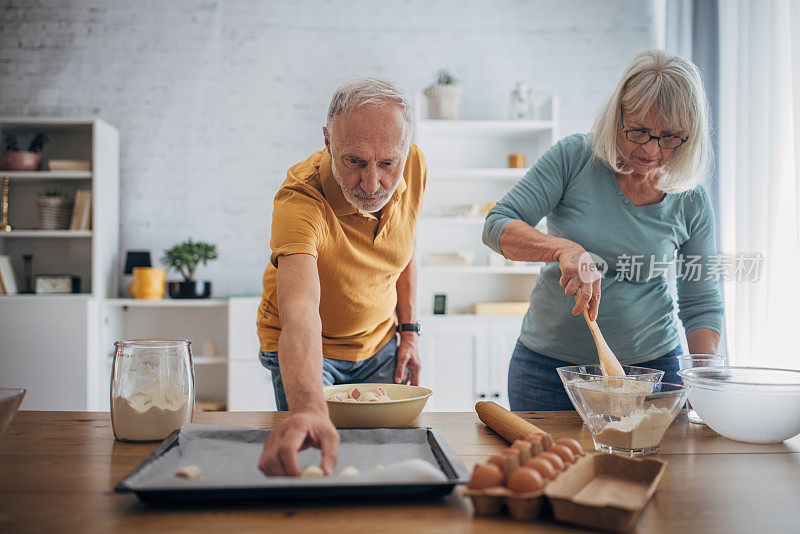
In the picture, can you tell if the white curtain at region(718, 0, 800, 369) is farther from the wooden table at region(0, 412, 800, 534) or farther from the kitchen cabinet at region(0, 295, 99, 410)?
the kitchen cabinet at region(0, 295, 99, 410)

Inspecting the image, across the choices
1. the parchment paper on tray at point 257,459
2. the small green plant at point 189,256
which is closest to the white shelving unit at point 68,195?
the small green plant at point 189,256

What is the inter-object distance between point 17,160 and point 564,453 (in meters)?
3.94

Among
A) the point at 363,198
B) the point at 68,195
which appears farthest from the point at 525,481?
the point at 68,195

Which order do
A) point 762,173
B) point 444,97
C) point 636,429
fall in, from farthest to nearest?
point 444,97 → point 762,173 → point 636,429

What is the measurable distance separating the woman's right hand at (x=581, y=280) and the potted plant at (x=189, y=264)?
290cm

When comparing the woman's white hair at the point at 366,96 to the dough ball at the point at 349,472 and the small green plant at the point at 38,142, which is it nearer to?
the dough ball at the point at 349,472

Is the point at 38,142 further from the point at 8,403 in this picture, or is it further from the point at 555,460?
the point at 555,460

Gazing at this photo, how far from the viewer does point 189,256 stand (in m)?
3.88

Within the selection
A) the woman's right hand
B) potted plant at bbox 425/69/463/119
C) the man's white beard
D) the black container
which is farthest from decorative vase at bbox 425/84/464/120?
the woman's right hand

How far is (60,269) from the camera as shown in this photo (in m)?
4.15

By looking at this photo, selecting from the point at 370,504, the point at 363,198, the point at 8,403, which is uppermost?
the point at 363,198

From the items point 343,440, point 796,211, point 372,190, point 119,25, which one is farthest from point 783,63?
point 119,25

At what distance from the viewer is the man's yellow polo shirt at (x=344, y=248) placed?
148 cm

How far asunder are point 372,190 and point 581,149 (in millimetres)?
676
